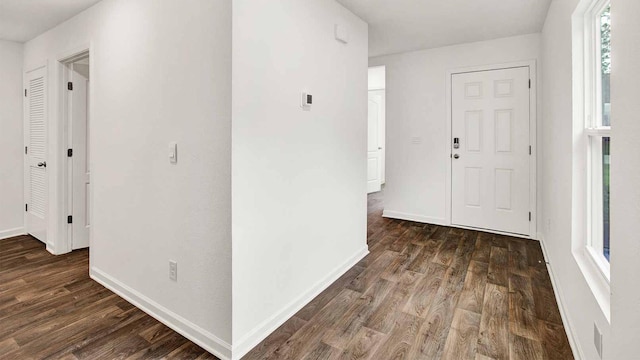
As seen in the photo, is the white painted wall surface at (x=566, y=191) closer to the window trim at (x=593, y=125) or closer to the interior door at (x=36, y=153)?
the window trim at (x=593, y=125)

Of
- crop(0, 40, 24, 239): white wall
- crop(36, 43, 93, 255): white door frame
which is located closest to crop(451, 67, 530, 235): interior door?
crop(36, 43, 93, 255): white door frame

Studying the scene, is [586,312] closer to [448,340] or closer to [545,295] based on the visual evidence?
[448,340]

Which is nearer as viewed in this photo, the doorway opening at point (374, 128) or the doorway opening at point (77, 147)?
the doorway opening at point (77, 147)

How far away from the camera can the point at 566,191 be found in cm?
217

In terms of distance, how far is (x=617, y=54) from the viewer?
120cm

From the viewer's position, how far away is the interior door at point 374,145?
7184 mm

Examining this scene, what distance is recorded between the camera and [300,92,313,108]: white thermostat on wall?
7.63ft

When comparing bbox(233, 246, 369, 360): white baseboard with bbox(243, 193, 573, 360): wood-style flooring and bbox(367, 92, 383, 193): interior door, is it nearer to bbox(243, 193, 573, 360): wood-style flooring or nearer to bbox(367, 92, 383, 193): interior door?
bbox(243, 193, 573, 360): wood-style flooring

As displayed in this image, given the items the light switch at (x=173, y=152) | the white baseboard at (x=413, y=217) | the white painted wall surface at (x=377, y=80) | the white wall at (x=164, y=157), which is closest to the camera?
the white wall at (x=164, y=157)

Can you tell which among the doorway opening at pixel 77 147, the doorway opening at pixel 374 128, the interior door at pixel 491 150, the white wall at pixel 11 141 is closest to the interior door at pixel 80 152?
the doorway opening at pixel 77 147

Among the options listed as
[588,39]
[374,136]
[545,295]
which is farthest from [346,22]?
[374,136]

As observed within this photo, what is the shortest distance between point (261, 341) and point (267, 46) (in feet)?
5.62

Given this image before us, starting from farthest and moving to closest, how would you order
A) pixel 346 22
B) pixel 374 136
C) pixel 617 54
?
1. pixel 374 136
2. pixel 346 22
3. pixel 617 54

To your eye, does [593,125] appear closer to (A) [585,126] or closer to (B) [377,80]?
(A) [585,126]
